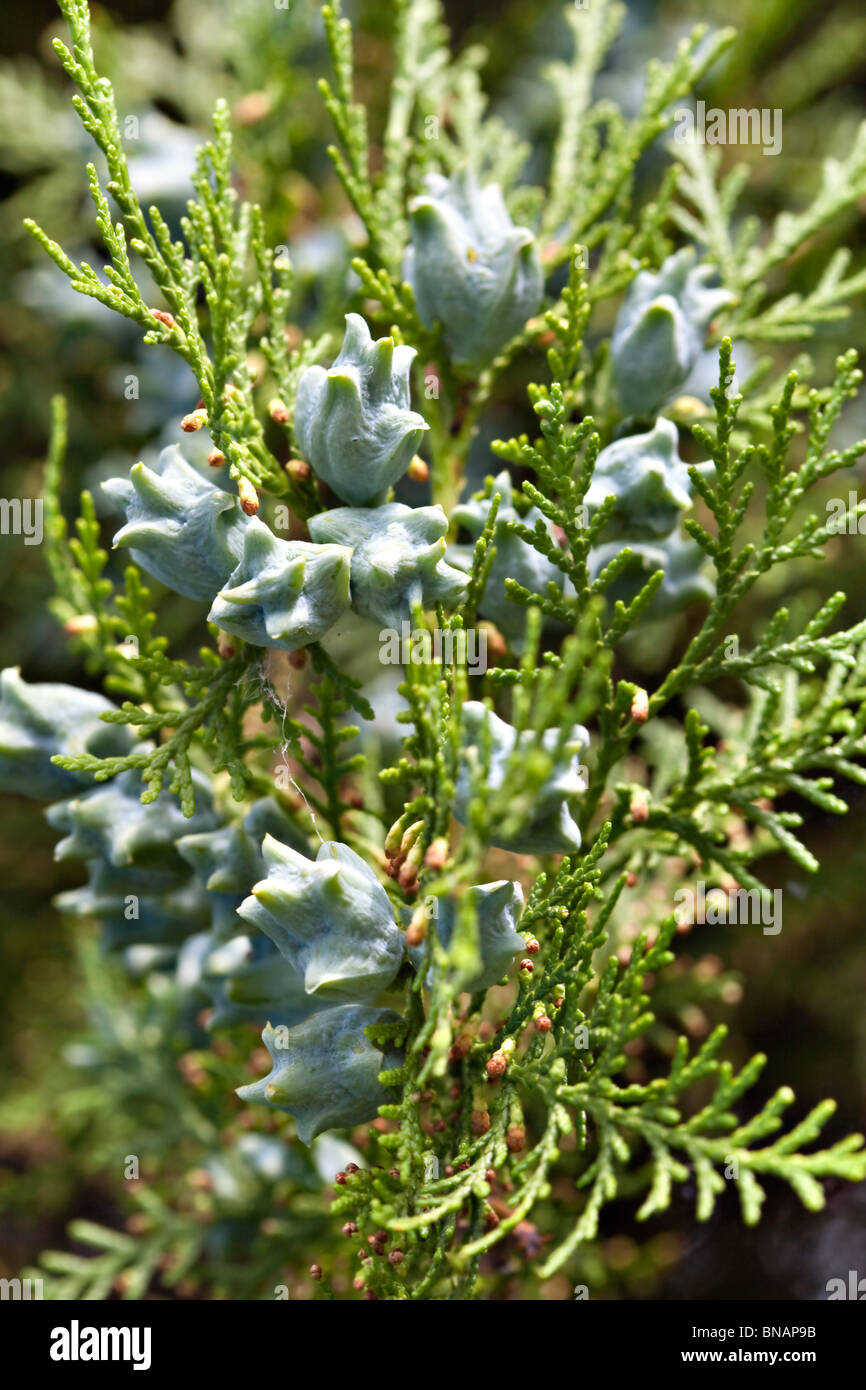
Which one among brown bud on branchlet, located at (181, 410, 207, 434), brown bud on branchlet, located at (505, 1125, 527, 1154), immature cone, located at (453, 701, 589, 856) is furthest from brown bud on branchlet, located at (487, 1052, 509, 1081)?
brown bud on branchlet, located at (181, 410, 207, 434)

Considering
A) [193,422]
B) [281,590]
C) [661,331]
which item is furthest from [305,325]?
[281,590]

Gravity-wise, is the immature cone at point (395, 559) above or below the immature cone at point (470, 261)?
below

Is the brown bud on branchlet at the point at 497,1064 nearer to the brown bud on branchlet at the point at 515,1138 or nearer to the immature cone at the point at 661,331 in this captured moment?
the brown bud on branchlet at the point at 515,1138

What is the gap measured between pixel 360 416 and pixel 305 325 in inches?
38.0

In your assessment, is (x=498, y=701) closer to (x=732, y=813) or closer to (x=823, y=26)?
(x=732, y=813)

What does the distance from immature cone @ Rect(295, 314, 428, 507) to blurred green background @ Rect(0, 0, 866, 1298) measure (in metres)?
0.73

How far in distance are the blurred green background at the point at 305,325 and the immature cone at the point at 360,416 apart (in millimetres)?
733

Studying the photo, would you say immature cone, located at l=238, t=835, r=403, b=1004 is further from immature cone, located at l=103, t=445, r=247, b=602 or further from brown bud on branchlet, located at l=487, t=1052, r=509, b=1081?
immature cone, located at l=103, t=445, r=247, b=602

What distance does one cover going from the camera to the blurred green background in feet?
6.19

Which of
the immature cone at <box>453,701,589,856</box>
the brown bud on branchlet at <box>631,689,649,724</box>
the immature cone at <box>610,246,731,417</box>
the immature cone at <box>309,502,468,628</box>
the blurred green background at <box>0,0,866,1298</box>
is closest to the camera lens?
the immature cone at <box>453,701,589,856</box>

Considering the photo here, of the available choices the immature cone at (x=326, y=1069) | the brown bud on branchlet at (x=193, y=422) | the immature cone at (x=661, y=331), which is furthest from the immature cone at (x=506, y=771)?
the immature cone at (x=661, y=331)

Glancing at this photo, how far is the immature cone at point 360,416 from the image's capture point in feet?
3.23

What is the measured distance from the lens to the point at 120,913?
1.36 metres
